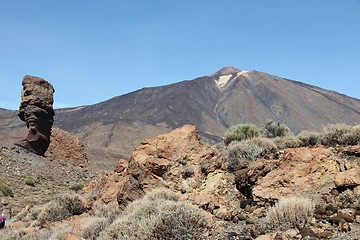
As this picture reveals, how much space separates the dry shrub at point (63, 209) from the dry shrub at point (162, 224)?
4694mm

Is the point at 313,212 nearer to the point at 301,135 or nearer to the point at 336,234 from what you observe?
the point at 336,234

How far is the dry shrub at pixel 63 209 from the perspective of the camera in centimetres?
1084

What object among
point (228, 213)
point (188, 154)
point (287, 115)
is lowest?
point (228, 213)

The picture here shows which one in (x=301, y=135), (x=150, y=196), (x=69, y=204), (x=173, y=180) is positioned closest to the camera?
(x=150, y=196)

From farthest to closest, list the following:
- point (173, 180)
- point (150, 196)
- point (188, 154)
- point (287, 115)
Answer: point (287, 115)
point (188, 154)
point (173, 180)
point (150, 196)

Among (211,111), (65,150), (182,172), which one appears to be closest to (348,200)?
(182,172)

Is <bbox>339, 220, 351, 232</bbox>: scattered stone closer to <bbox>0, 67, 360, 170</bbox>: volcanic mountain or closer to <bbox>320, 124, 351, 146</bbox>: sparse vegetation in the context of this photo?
<bbox>320, 124, 351, 146</bbox>: sparse vegetation

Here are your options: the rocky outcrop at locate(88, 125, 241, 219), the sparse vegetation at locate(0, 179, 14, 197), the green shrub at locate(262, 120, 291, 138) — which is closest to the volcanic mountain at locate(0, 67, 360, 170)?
the sparse vegetation at locate(0, 179, 14, 197)

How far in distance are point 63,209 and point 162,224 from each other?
20.0 feet

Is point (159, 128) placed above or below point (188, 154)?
above

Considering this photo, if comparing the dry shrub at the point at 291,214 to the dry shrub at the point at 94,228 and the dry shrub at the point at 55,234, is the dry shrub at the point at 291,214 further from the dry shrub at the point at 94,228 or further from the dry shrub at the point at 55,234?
the dry shrub at the point at 55,234

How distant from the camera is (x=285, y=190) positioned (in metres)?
6.82

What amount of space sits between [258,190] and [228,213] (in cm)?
72

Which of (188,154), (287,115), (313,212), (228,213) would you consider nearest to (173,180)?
(188,154)
